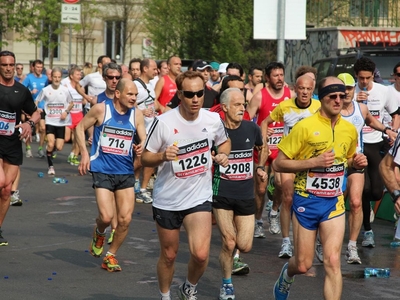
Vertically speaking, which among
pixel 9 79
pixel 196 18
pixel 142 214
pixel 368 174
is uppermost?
pixel 196 18

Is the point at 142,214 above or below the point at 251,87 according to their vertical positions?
below

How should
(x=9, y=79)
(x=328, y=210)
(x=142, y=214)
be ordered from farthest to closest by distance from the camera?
(x=142, y=214), (x=9, y=79), (x=328, y=210)

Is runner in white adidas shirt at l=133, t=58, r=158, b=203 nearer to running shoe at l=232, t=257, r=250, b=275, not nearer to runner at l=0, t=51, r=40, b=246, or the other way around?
runner at l=0, t=51, r=40, b=246

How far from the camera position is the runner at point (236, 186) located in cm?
881

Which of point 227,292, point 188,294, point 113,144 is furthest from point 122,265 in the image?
point 188,294

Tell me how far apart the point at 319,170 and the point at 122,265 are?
3151 mm

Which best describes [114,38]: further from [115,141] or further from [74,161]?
[115,141]

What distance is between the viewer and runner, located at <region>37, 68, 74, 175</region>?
1971 centimetres

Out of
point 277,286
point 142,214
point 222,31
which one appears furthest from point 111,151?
point 222,31

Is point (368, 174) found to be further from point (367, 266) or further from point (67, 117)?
point (67, 117)

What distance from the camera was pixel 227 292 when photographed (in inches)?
330

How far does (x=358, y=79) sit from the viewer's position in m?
11.3

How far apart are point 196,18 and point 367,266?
85.4ft

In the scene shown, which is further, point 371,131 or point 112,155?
point 371,131
